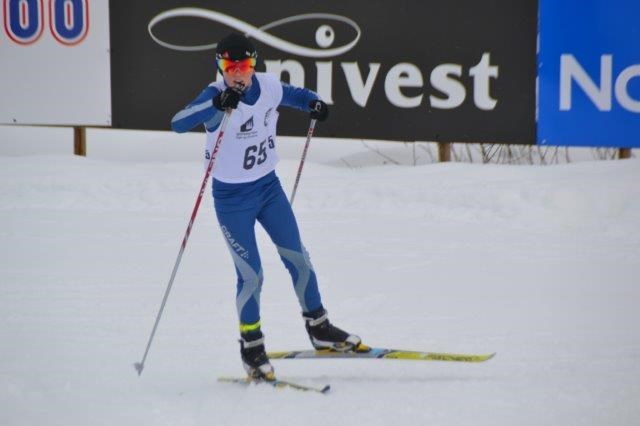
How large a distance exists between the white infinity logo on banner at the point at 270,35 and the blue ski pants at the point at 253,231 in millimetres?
6123

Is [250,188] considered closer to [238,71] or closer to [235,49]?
[238,71]

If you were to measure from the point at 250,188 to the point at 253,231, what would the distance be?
0.23 meters

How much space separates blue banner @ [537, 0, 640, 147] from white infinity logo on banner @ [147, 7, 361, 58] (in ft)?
7.31

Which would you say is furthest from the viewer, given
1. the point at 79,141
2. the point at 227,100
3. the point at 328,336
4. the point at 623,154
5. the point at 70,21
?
the point at 79,141

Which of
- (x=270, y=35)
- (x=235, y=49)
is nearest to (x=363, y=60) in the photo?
(x=270, y=35)

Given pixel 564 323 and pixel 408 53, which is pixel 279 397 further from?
pixel 408 53

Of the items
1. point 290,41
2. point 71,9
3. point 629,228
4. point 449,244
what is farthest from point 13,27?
point 629,228

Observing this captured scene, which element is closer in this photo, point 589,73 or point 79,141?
point 589,73

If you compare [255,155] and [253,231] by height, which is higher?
[255,155]

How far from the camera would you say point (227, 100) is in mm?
4512

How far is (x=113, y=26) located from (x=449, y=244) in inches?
214

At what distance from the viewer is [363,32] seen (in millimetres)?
10750

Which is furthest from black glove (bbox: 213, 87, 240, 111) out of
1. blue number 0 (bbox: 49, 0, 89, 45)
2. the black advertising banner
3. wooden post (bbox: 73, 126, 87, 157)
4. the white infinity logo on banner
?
wooden post (bbox: 73, 126, 87, 157)

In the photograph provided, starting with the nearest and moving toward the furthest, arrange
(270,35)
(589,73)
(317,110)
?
(317,110) → (589,73) → (270,35)
